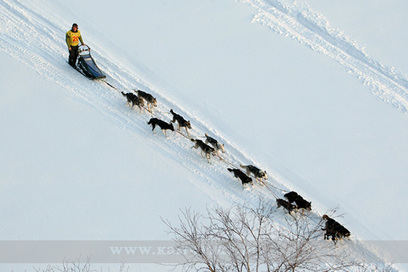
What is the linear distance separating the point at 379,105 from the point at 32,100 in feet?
25.8

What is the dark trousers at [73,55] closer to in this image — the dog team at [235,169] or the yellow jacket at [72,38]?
the yellow jacket at [72,38]

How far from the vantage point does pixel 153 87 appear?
11.6 metres

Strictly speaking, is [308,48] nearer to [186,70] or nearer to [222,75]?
[222,75]

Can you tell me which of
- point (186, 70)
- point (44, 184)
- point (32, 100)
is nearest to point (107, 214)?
point (44, 184)

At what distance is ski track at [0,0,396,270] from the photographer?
9.55 metres

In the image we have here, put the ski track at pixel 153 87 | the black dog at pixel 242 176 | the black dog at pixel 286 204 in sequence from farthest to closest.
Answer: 1. the ski track at pixel 153 87
2. the black dog at pixel 242 176
3. the black dog at pixel 286 204

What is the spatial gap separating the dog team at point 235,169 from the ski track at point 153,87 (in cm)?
18

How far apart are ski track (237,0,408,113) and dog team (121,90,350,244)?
3.92m

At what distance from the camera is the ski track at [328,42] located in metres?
11.6

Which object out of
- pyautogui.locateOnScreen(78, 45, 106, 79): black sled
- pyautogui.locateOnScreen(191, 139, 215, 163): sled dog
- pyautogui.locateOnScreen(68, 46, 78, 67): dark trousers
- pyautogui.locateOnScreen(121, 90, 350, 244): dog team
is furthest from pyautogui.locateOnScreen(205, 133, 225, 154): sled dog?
pyautogui.locateOnScreen(68, 46, 78, 67): dark trousers

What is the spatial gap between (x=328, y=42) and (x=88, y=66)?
616 centimetres

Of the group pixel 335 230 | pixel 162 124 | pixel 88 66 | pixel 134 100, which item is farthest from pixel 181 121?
pixel 335 230

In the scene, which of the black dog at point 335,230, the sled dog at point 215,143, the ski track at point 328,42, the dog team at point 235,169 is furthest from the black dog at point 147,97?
the black dog at point 335,230

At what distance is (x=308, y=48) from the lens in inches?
497
